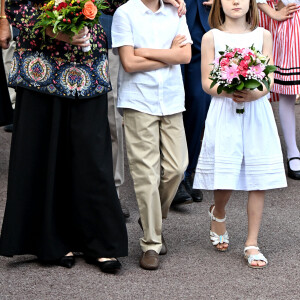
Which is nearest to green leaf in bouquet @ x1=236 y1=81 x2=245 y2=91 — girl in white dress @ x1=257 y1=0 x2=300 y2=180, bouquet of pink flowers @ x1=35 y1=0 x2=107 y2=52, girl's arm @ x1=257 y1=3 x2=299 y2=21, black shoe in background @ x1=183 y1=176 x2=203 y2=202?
bouquet of pink flowers @ x1=35 y1=0 x2=107 y2=52

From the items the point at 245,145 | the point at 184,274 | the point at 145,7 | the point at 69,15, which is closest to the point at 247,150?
the point at 245,145

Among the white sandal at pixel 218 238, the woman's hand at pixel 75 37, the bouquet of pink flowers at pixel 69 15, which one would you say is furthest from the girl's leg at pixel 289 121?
the bouquet of pink flowers at pixel 69 15

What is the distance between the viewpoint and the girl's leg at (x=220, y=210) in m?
5.53

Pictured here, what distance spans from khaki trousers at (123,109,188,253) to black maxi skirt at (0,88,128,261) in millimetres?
186

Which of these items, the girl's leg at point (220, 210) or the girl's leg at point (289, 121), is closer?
the girl's leg at point (220, 210)

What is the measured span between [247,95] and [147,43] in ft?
2.32

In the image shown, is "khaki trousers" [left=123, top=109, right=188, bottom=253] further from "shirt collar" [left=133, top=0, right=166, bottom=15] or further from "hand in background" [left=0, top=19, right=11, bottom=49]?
"hand in background" [left=0, top=19, right=11, bottom=49]

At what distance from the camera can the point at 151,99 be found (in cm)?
538

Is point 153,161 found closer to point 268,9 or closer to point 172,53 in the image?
point 172,53

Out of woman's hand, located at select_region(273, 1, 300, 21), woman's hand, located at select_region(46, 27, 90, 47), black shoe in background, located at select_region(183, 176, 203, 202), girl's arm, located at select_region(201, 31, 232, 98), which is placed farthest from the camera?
woman's hand, located at select_region(273, 1, 300, 21)

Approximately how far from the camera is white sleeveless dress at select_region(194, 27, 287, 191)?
17.5ft

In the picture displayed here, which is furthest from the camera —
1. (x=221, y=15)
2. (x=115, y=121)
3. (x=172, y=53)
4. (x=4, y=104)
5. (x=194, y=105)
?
(x=4, y=104)

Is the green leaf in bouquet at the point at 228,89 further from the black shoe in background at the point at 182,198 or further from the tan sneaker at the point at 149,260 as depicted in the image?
the black shoe in background at the point at 182,198

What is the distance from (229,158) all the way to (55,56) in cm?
125
